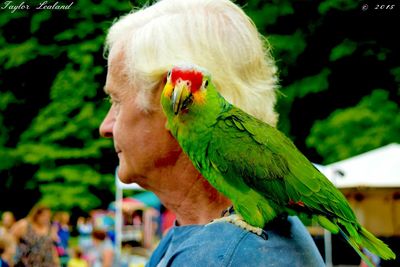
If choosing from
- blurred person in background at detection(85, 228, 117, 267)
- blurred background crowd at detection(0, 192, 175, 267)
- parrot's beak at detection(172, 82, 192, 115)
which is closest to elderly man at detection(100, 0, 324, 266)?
parrot's beak at detection(172, 82, 192, 115)

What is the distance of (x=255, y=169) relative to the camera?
1211mm

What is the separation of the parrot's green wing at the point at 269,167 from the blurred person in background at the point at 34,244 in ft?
15.8

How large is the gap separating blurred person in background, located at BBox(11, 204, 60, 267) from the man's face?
451 centimetres

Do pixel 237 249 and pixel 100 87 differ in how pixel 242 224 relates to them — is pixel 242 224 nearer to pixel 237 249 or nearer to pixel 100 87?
pixel 237 249

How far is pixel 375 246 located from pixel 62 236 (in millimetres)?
8303

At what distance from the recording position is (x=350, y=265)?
8.03 metres

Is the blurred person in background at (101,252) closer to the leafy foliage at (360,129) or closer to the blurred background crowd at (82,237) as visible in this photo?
the blurred background crowd at (82,237)

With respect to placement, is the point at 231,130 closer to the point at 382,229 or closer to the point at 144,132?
the point at 144,132

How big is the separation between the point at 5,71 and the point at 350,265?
645 centimetres

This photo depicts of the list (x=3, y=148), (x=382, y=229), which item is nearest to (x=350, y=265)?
(x=382, y=229)

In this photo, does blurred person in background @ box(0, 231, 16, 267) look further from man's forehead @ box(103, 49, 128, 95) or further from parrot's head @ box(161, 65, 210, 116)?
parrot's head @ box(161, 65, 210, 116)

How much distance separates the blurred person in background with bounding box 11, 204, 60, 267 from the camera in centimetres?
586

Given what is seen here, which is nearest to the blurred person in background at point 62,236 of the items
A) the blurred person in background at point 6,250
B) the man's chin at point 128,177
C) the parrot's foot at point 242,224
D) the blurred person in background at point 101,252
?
the blurred person in background at point 101,252

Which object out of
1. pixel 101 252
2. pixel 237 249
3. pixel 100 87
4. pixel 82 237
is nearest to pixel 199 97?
pixel 237 249
